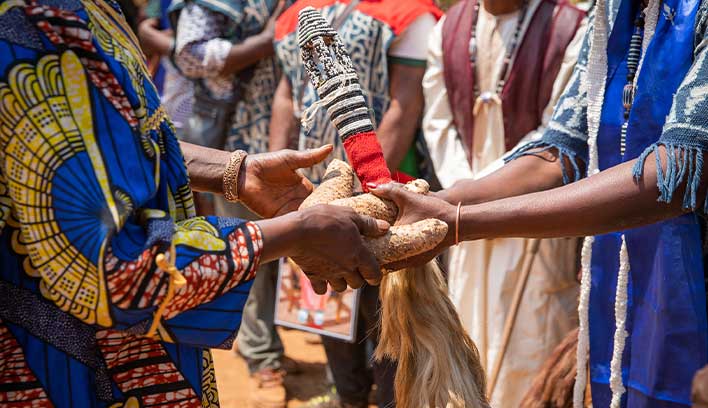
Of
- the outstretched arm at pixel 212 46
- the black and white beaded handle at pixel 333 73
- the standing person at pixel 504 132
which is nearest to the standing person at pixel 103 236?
the black and white beaded handle at pixel 333 73

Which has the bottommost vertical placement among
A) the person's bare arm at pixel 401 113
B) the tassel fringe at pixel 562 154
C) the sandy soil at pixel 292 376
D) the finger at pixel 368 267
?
the sandy soil at pixel 292 376

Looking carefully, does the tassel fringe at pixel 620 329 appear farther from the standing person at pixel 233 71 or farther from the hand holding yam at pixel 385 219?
the standing person at pixel 233 71

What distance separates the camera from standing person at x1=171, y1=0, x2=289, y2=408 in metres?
5.28

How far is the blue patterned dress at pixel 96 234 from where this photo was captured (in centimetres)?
171

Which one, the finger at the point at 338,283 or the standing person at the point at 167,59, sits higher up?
the standing person at the point at 167,59

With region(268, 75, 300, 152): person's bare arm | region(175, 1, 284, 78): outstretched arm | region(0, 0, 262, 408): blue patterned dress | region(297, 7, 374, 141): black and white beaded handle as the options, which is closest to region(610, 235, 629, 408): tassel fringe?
region(297, 7, 374, 141): black and white beaded handle

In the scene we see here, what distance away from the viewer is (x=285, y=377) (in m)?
5.92

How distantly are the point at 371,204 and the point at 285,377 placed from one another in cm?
365

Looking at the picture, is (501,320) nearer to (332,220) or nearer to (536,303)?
(536,303)

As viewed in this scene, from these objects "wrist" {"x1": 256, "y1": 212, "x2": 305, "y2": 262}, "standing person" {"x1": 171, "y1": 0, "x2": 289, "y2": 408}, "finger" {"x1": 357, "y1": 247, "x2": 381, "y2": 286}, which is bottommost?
"finger" {"x1": 357, "y1": 247, "x2": 381, "y2": 286}

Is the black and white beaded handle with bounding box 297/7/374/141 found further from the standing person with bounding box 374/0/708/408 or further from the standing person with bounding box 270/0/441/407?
the standing person with bounding box 270/0/441/407

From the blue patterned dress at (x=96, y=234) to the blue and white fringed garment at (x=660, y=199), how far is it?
1.28m

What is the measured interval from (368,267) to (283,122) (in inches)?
107

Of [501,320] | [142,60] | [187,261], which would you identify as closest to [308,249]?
[187,261]
